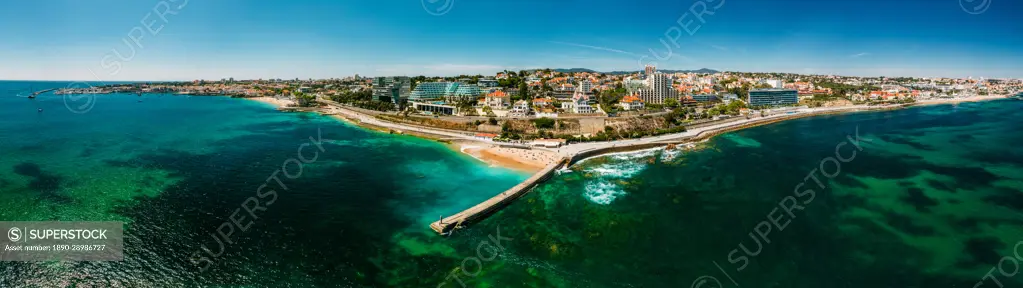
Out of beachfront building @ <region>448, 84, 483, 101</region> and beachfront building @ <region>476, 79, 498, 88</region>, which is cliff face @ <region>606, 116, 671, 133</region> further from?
beachfront building @ <region>476, 79, 498, 88</region>

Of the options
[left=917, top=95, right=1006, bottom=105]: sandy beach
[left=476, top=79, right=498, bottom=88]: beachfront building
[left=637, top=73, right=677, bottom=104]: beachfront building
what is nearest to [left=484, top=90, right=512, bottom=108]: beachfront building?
[left=476, top=79, right=498, bottom=88]: beachfront building

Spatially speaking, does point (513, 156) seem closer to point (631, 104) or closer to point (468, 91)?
point (631, 104)

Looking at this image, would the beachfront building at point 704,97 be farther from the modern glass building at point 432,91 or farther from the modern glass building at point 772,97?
the modern glass building at point 432,91

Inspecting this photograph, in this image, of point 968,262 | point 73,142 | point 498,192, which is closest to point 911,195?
point 968,262

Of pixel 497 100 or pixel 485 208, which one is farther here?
pixel 497 100

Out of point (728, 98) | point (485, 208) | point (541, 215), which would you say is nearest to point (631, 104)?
point (728, 98)
